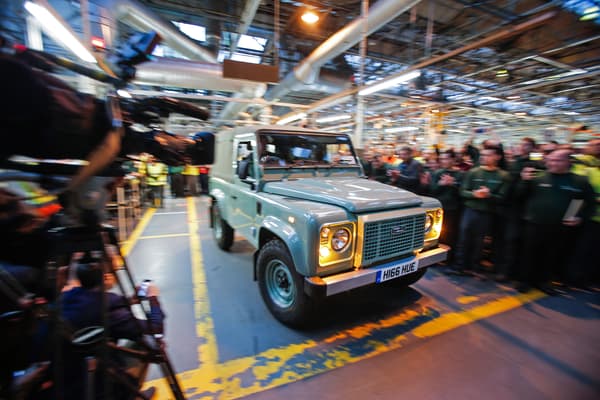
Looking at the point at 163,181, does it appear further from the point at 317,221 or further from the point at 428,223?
the point at 428,223

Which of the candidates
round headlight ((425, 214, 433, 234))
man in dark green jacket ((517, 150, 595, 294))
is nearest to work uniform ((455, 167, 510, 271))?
man in dark green jacket ((517, 150, 595, 294))

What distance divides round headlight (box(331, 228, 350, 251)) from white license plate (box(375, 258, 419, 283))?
42 cm

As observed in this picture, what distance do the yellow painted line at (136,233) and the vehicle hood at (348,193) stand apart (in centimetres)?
255

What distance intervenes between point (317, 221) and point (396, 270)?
3.12ft

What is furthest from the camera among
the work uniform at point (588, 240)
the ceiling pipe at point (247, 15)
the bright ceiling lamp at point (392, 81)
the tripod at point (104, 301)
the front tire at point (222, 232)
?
the bright ceiling lamp at point (392, 81)

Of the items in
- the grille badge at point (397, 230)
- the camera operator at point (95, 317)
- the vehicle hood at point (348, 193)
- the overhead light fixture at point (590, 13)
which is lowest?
the camera operator at point (95, 317)

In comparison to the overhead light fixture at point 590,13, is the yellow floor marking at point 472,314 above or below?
below

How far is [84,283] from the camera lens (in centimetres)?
153

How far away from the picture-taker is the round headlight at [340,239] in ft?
7.59

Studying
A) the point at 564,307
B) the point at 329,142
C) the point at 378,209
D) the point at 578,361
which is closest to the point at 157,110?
the point at 378,209

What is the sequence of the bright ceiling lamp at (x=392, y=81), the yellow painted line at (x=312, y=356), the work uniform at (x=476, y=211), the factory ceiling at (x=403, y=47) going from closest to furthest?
the yellow painted line at (x=312, y=356)
the work uniform at (x=476, y=211)
the factory ceiling at (x=403, y=47)
the bright ceiling lamp at (x=392, y=81)

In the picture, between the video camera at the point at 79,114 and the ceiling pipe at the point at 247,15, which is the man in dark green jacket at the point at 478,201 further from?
the ceiling pipe at the point at 247,15

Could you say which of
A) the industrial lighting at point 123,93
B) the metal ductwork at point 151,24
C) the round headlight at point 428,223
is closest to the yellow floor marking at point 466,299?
the round headlight at point 428,223

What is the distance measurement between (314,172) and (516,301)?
2.83 meters
